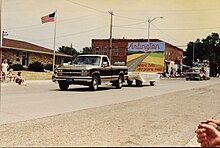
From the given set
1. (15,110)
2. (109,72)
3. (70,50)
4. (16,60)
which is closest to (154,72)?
(109,72)

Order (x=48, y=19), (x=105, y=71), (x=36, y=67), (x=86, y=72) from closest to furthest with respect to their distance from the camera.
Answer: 1. (x=86, y=72)
2. (x=105, y=71)
3. (x=48, y=19)
4. (x=36, y=67)

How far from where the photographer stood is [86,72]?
19703mm

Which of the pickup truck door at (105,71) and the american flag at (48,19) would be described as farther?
the american flag at (48,19)

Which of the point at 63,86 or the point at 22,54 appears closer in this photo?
the point at 63,86

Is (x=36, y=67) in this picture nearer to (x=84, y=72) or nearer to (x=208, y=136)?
(x=84, y=72)

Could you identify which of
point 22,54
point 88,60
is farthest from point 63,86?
point 22,54

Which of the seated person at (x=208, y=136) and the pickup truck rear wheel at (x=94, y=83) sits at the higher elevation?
the seated person at (x=208, y=136)

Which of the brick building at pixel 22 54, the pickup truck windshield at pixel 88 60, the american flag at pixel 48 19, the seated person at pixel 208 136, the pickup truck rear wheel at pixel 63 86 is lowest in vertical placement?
the pickup truck rear wheel at pixel 63 86

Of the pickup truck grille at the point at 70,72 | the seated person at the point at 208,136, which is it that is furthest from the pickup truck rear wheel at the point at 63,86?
the seated person at the point at 208,136

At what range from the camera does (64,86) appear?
67.8ft

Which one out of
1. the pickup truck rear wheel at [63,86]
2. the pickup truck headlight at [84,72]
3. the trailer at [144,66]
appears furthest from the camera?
the trailer at [144,66]

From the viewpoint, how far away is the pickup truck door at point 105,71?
2091 cm

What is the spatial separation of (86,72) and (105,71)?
1836 mm

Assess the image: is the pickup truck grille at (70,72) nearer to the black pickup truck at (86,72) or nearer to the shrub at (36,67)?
the black pickup truck at (86,72)
